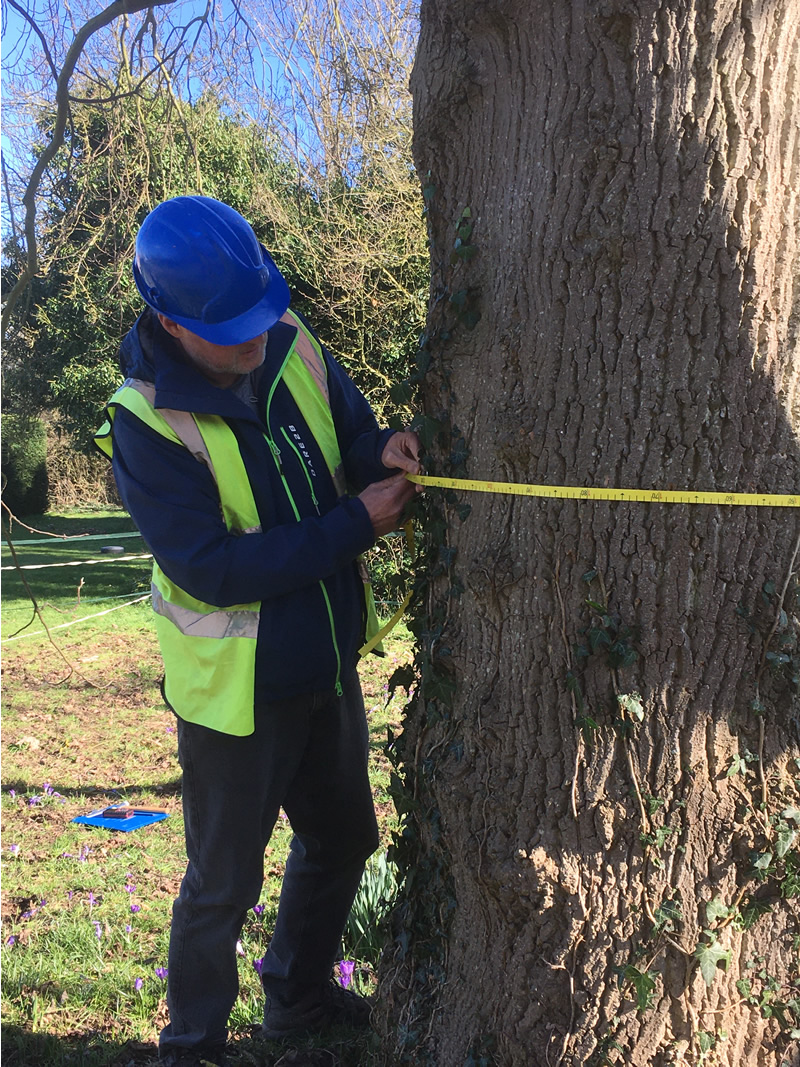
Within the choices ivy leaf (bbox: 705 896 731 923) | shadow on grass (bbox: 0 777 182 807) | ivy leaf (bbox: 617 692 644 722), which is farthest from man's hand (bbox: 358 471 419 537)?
shadow on grass (bbox: 0 777 182 807)

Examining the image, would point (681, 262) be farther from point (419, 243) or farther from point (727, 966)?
point (419, 243)

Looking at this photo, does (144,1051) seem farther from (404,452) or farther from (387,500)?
(404,452)

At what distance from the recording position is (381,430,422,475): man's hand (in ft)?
7.73

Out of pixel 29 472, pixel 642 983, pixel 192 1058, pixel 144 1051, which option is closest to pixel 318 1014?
pixel 192 1058

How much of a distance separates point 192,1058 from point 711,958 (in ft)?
4.86

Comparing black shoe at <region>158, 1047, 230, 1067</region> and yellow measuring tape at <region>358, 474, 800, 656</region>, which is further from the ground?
yellow measuring tape at <region>358, 474, 800, 656</region>

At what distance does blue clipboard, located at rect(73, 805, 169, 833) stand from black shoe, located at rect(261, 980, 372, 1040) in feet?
6.56

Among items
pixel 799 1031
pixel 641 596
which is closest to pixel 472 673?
pixel 641 596

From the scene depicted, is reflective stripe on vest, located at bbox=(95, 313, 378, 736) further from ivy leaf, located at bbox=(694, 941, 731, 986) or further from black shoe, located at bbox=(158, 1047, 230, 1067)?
ivy leaf, located at bbox=(694, 941, 731, 986)

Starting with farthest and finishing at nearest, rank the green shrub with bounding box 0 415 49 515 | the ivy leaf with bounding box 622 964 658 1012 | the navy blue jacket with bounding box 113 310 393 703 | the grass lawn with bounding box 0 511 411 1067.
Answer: the green shrub with bounding box 0 415 49 515
the grass lawn with bounding box 0 511 411 1067
the navy blue jacket with bounding box 113 310 393 703
the ivy leaf with bounding box 622 964 658 1012

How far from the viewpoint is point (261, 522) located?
244cm

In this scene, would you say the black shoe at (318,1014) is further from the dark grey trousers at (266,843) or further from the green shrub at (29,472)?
the green shrub at (29,472)

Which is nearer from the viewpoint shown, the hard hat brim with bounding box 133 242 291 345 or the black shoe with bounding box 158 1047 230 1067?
the hard hat brim with bounding box 133 242 291 345

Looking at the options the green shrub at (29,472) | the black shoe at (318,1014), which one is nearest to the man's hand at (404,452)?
the black shoe at (318,1014)
